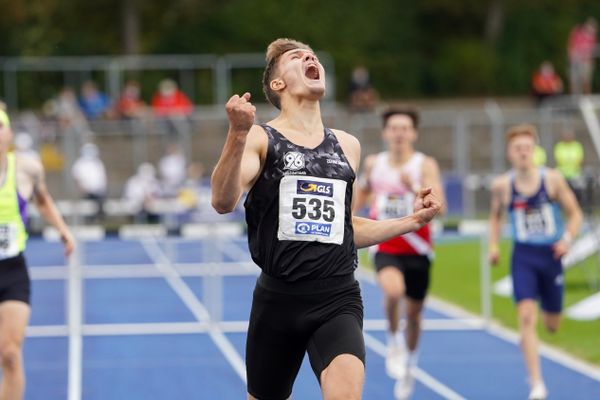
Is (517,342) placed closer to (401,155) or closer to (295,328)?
(401,155)

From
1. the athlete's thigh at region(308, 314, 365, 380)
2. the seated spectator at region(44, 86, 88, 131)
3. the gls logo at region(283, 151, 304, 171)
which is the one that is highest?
the seated spectator at region(44, 86, 88, 131)

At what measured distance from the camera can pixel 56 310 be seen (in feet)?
53.1

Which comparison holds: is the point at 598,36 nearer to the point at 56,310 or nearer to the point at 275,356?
the point at 56,310

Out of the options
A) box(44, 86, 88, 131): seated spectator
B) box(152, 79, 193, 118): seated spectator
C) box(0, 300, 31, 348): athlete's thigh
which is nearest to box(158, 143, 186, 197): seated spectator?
box(44, 86, 88, 131): seated spectator

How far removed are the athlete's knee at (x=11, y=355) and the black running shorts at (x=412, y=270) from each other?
10.8ft

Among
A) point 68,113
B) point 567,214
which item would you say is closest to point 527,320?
point 567,214

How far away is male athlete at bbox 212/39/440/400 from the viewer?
633 cm

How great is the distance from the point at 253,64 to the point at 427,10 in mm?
12639

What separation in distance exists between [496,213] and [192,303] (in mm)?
6884

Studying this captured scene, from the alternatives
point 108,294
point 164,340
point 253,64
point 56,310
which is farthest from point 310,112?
point 253,64

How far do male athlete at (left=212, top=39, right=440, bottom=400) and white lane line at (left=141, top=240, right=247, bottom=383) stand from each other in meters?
4.71

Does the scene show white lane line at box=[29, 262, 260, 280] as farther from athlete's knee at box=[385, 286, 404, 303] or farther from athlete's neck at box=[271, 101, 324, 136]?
athlete's neck at box=[271, 101, 324, 136]

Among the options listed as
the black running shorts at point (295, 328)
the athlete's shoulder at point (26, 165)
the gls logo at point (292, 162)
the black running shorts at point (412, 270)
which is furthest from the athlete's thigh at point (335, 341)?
the black running shorts at point (412, 270)

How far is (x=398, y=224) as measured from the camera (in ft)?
21.8
